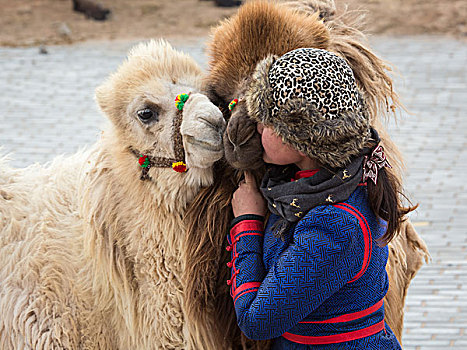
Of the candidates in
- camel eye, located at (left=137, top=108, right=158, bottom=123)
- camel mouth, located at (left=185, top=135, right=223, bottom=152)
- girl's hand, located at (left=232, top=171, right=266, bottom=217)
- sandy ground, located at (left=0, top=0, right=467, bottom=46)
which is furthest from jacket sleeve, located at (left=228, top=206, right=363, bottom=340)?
sandy ground, located at (left=0, top=0, right=467, bottom=46)

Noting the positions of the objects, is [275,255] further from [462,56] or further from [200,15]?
[200,15]

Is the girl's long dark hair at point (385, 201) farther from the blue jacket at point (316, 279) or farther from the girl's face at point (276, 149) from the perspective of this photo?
the girl's face at point (276, 149)

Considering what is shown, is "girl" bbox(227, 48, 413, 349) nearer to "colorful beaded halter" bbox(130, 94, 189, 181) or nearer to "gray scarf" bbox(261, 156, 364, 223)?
"gray scarf" bbox(261, 156, 364, 223)

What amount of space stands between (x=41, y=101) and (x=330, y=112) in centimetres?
724

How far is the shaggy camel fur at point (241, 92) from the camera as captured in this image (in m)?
2.38

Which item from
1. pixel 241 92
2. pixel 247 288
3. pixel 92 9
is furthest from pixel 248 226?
pixel 92 9

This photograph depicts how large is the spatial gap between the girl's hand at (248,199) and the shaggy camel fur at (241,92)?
0.06 meters

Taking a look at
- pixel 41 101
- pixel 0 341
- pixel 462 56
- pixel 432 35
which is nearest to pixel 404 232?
pixel 0 341

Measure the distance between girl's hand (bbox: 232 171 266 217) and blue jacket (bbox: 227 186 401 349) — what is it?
0.14 ft

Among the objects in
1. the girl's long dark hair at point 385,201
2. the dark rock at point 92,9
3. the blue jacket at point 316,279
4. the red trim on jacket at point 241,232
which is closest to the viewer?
the blue jacket at point 316,279

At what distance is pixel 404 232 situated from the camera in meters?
3.36

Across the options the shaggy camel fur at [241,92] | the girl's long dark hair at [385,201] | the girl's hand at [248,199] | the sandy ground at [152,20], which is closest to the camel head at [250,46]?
the shaggy camel fur at [241,92]

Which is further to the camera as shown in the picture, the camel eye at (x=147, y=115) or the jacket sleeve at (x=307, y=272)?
the camel eye at (x=147, y=115)

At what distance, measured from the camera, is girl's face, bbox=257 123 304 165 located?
2.25 metres
